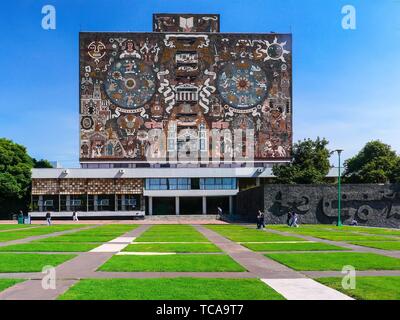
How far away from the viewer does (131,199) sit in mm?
80688

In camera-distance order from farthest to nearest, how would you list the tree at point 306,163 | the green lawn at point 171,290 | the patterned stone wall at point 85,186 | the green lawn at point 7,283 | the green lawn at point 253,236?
1. the patterned stone wall at point 85,186
2. the tree at point 306,163
3. the green lawn at point 253,236
4. the green lawn at point 7,283
5. the green lawn at point 171,290

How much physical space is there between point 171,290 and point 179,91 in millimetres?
73868

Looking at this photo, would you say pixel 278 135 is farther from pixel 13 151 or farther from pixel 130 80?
pixel 13 151

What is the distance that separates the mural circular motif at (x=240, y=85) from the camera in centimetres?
8331

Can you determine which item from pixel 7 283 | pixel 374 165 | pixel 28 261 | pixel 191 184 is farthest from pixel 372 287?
pixel 191 184

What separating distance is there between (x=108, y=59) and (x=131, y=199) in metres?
23.7

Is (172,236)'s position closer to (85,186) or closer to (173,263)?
(173,263)

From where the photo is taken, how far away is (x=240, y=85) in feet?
274

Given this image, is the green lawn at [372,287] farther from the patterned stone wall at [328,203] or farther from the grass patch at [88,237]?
the patterned stone wall at [328,203]

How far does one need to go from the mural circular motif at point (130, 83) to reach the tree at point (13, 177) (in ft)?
58.0

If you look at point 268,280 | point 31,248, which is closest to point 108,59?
point 31,248

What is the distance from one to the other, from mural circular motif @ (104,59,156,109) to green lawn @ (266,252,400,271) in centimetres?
6545

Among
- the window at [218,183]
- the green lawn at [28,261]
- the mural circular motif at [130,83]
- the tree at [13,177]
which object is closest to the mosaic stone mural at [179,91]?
the mural circular motif at [130,83]
